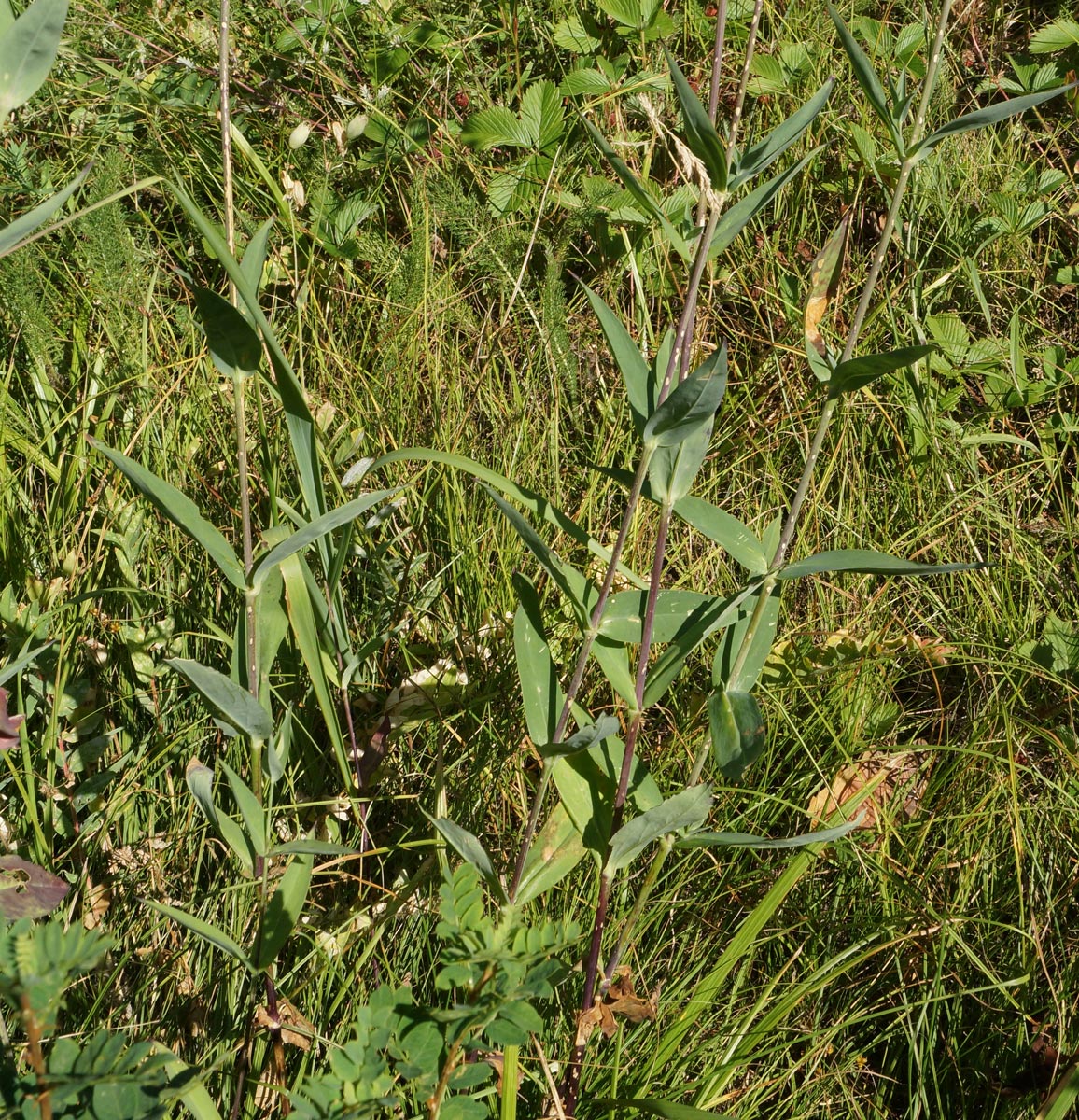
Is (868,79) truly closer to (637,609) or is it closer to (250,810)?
(637,609)

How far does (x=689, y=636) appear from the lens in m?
1.09

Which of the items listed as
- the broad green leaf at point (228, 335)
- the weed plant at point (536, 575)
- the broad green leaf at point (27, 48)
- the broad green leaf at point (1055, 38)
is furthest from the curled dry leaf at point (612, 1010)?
the broad green leaf at point (1055, 38)

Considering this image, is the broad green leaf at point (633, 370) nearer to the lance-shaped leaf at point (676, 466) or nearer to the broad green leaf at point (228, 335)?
the lance-shaped leaf at point (676, 466)

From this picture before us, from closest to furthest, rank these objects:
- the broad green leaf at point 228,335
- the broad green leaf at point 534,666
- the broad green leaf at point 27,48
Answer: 1. the broad green leaf at point 27,48
2. the broad green leaf at point 228,335
3. the broad green leaf at point 534,666

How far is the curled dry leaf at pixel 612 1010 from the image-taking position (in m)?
1.19

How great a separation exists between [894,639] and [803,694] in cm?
20

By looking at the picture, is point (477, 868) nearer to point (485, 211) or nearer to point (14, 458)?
point (14, 458)

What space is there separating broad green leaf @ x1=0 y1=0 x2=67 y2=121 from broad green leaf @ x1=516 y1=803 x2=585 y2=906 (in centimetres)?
88

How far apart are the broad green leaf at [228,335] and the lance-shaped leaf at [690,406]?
38 cm

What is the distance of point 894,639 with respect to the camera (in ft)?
5.84

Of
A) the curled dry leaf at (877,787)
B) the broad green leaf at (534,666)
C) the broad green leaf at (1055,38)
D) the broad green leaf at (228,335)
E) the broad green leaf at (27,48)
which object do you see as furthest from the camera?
the broad green leaf at (1055,38)

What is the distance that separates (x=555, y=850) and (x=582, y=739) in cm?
24

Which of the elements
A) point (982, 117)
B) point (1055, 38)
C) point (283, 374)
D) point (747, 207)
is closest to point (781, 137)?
point (747, 207)

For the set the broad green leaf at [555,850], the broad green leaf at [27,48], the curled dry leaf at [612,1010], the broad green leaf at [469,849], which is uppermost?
the broad green leaf at [27,48]
